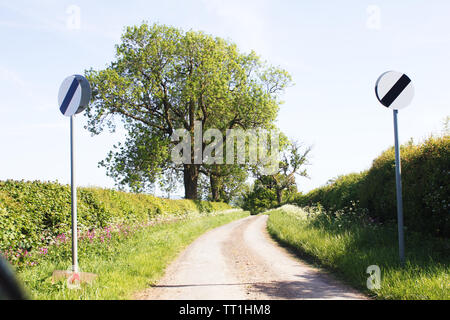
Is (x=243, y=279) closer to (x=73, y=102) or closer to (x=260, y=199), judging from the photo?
(x=73, y=102)

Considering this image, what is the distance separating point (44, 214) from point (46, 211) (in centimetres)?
11

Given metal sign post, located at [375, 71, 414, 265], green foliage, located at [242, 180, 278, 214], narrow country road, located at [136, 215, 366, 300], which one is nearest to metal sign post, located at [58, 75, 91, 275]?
narrow country road, located at [136, 215, 366, 300]

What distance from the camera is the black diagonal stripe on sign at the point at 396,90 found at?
6.76 metres

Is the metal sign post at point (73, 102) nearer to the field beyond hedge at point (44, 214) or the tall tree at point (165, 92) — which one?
the field beyond hedge at point (44, 214)

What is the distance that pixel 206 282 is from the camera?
262 inches

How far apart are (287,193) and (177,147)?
39629 mm

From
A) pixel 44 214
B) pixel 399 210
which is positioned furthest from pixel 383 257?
pixel 44 214

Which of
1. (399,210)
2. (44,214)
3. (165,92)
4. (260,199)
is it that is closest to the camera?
(399,210)

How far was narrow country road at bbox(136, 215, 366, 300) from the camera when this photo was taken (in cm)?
574

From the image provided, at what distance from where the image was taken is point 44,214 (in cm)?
904

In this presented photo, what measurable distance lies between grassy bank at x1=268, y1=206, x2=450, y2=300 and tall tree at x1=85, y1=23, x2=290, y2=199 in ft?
51.3

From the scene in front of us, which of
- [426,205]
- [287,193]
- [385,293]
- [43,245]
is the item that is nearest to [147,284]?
[43,245]

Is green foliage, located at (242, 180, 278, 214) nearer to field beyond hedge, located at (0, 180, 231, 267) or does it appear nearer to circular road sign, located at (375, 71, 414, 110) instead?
field beyond hedge, located at (0, 180, 231, 267)
